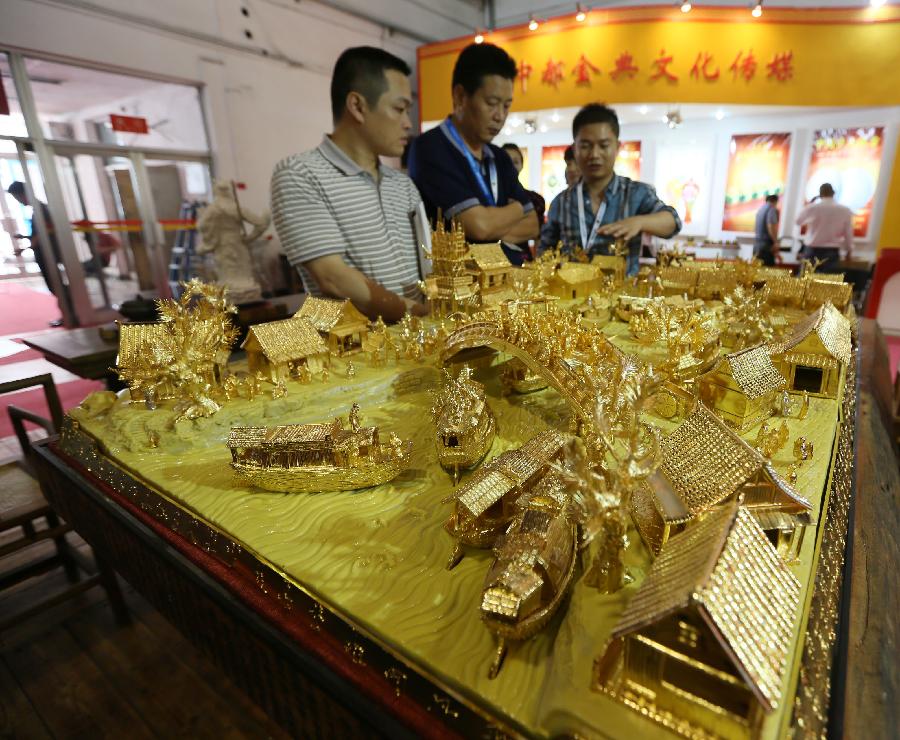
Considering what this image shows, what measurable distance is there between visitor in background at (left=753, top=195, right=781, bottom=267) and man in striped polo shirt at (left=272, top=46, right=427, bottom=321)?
8172mm

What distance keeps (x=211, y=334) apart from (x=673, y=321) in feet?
8.03

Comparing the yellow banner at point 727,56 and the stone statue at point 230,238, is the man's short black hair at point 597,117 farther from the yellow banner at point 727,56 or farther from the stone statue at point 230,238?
the stone statue at point 230,238

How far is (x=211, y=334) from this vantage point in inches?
98.3

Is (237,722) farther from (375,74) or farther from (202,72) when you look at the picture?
(202,72)

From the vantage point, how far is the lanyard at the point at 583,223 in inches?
194

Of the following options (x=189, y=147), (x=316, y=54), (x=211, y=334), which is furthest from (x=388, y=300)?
(x=316, y=54)

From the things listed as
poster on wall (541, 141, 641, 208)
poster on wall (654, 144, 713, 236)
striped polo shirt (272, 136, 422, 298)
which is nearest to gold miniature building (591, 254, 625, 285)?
striped polo shirt (272, 136, 422, 298)

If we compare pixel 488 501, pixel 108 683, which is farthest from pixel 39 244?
pixel 488 501

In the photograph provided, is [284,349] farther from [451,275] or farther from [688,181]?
[688,181]

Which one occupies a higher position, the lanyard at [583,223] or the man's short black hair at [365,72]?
the man's short black hair at [365,72]

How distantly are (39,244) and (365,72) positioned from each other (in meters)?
6.53

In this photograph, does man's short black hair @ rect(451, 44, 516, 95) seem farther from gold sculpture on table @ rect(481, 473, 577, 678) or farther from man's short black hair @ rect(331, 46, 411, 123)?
gold sculpture on table @ rect(481, 473, 577, 678)

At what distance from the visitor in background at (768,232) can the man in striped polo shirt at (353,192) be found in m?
8.17

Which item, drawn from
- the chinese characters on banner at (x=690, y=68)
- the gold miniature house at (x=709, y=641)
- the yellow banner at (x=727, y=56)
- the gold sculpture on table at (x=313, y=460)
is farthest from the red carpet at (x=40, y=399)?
the chinese characters on banner at (x=690, y=68)
